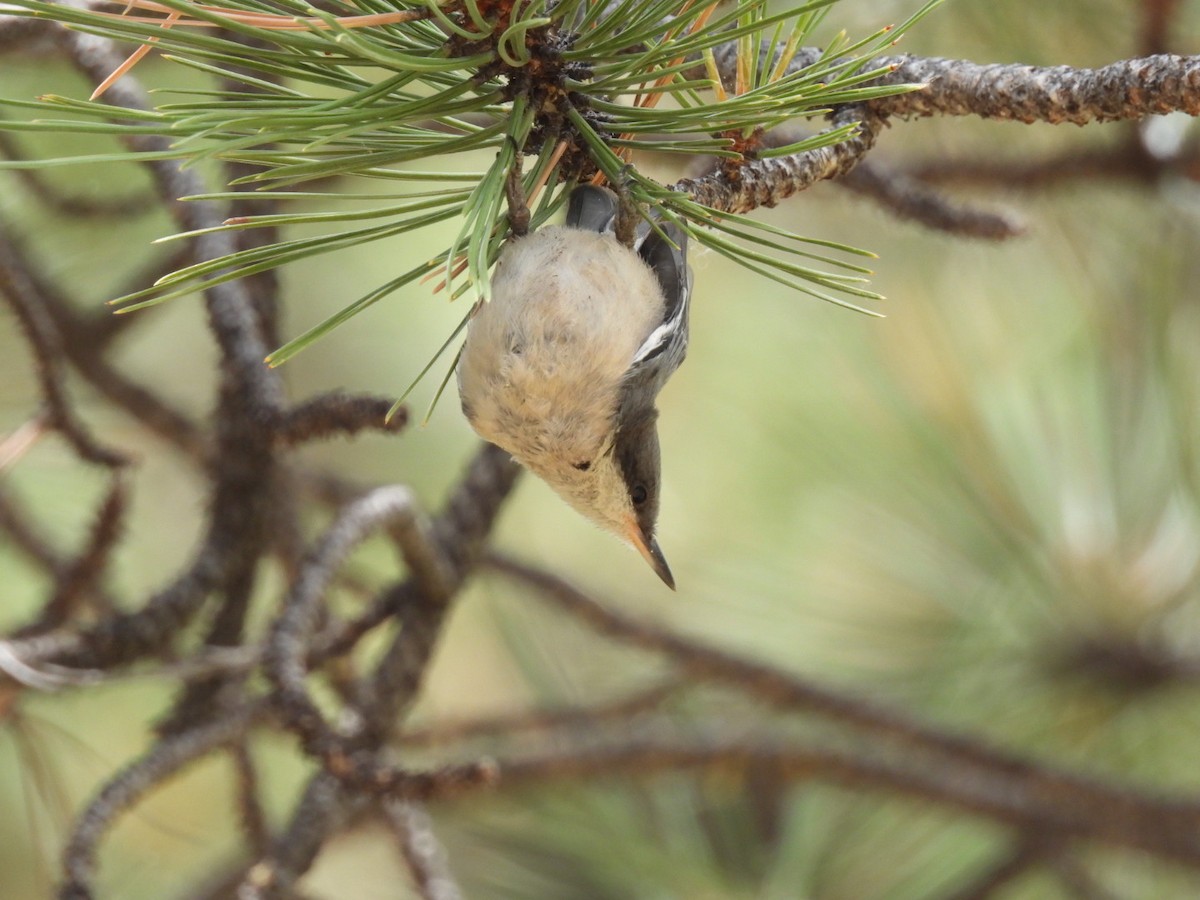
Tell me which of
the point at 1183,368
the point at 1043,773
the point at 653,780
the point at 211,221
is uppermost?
the point at 211,221

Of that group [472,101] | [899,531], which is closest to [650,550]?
[472,101]

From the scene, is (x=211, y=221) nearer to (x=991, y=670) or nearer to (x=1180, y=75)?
(x=1180, y=75)

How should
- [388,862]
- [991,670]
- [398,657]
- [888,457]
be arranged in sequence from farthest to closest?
[388,862] → [888,457] → [991,670] → [398,657]

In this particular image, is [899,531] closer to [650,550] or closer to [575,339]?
[650,550]

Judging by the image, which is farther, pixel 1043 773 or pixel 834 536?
pixel 834 536

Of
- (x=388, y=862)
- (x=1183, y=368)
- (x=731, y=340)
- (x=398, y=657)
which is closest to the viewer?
(x=398, y=657)

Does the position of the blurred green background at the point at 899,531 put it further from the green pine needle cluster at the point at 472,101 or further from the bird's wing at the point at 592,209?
the green pine needle cluster at the point at 472,101

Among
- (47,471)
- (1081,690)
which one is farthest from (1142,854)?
(47,471)

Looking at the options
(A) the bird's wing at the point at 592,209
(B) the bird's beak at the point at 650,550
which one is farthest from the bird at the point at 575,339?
(B) the bird's beak at the point at 650,550
